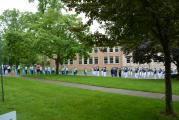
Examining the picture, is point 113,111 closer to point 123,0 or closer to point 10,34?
point 123,0

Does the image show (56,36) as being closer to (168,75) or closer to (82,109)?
(82,109)

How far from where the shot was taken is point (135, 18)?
12.8m

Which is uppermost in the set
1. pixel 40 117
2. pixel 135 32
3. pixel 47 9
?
pixel 47 9

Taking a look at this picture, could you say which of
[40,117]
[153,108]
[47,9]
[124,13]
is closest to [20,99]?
[40,117]

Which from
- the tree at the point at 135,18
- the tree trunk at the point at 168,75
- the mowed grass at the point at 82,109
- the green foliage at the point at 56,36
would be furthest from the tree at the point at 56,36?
the tree trunk at the point at 168,75

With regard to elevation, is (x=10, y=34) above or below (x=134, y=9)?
above

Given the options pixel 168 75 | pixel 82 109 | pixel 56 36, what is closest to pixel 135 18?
pixel 168 75

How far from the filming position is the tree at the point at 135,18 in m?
12.0

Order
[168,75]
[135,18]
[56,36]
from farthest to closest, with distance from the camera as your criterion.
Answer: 1. [56,36]
2. [168,75]
3. [135,18]

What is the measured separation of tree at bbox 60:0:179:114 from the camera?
1201cm

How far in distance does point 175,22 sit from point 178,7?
1.25 meters

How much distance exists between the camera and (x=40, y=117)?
1270 cm

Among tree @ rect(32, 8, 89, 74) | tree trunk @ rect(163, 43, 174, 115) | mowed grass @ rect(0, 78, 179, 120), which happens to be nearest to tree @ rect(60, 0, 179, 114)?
tree trunk @ rect(163, 43, 174, 115)

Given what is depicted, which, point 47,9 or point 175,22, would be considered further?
point 47,9
